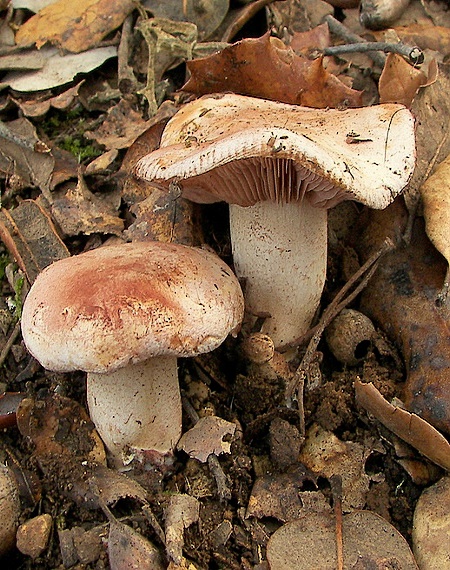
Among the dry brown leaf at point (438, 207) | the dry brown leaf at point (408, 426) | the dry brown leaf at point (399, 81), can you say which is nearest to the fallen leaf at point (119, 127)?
the dry brown leaf at point (399, 81)

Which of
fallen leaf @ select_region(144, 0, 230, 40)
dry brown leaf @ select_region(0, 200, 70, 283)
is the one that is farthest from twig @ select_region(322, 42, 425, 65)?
dry brown leaf @ select_region(0, 200, 70, 283)

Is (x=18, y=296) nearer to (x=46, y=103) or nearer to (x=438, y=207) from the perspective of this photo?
(x=46, y=103)

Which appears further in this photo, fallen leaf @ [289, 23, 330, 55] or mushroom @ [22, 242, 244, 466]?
fallen leaf @ [289, 23, 330, 55]

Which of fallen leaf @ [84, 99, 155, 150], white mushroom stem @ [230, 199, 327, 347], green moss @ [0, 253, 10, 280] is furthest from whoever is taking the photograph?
fallen leaf @ [84, 99, 155, 150]

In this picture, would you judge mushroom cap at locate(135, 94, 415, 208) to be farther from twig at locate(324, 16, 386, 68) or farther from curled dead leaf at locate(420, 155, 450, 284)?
twig at locate(324, 16, 386, 68)

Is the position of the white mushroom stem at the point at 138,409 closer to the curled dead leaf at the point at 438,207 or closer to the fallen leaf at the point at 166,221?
the fallen leaf at the point at 166,221

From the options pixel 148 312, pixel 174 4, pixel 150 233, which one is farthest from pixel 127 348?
pixel 174 4

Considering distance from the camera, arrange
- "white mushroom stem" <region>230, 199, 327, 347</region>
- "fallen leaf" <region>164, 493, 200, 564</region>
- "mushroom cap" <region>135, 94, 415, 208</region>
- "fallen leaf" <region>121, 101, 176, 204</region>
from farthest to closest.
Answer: "fallen leaf" <region>121, 101, 176, 204</region>, "white mushroom stem" <region>230, 199, 327, 347</region>, "fallen leaf" <region>164, 493, 200, 564</region>, "mushroom cap" <region>135, 94, 415, 208</region>

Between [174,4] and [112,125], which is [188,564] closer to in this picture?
[112,125]
